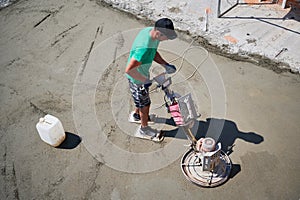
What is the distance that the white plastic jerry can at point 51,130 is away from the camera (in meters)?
5.03

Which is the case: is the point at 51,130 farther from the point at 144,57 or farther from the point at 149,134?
the point at 144,57

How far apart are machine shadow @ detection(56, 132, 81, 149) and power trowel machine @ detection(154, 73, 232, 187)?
5.02 ft

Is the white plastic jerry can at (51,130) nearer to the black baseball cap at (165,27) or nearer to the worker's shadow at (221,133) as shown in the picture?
the worker's shadow at (221,133)

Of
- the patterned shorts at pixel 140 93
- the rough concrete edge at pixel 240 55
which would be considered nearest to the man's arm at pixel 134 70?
the patterned shorts at pixel 140 93

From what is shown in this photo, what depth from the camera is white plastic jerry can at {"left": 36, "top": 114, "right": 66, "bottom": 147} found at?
5.03 meters

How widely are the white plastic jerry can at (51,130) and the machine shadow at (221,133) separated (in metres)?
1.58

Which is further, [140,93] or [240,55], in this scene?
[240,55]

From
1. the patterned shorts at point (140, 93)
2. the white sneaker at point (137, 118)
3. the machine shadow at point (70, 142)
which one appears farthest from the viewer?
the white sneaker at point (137, 118)

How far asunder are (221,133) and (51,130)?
2.47 m

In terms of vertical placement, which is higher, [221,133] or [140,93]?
[140,93]

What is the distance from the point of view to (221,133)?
5.29m

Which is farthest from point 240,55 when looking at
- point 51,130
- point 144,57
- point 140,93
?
point 51,130

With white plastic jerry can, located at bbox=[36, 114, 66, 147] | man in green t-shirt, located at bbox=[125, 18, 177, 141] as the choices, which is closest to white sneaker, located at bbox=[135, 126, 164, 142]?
man in green t-shirt, located at bbox=[125, 18, 177, 141]

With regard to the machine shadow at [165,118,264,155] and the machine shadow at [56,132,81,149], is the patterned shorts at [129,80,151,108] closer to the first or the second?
the machine shadow at [165,118,264,155]
